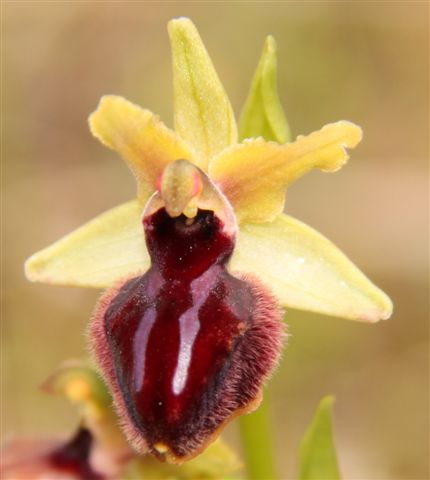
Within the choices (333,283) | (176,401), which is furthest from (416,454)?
(176,401)

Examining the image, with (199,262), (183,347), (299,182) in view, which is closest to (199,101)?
(199,262)

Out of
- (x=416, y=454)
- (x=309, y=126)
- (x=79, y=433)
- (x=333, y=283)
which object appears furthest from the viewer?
(x=309, y=126)

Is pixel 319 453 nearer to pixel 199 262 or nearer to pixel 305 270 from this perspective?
pixel 305 270

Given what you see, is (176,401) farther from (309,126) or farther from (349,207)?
(309,126)

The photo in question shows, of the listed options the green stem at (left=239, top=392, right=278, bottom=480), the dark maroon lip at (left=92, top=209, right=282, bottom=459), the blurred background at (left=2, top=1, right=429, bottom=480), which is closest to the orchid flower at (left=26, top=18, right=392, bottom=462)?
the dark maroon lip at (left=92, top=209, right=282, bottom=459)

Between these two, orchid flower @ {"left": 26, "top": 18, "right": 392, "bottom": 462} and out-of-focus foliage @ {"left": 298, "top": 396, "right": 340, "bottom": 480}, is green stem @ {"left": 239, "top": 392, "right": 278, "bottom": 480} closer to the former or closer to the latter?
out-of-focus foliage @ {"left": 298, "top": 396, "right": 340, "bottom": 480}

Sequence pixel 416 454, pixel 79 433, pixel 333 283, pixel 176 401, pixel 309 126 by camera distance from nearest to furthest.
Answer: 1. pixel 176 401
2. pixel 333 283
3. pixel 79 433
4. pixel 416 454
5. pixel 309 126
